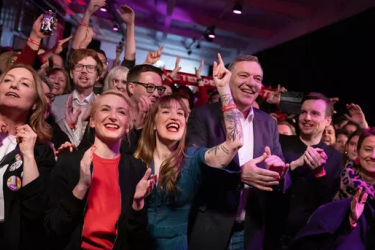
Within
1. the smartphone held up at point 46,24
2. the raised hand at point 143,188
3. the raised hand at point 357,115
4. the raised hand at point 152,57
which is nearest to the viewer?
the raised hand at point 143,188

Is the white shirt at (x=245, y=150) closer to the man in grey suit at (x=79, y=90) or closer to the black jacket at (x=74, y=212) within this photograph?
the black jacket at (x=74, y=212)

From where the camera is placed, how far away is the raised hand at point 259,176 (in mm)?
1949

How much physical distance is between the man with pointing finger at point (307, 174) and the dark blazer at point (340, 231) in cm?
24

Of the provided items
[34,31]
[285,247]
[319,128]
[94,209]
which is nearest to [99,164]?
[94,209]

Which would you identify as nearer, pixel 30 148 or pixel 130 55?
pixel 30 148

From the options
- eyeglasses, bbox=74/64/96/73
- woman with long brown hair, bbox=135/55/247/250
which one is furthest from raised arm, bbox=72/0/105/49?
woman with long brown hair, bbox=135/55/247/250

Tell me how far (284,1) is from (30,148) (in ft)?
25.5

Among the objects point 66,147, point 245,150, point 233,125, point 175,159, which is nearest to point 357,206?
point 245,150

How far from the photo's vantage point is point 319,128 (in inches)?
119

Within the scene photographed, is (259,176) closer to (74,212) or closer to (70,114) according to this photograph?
(74,212)

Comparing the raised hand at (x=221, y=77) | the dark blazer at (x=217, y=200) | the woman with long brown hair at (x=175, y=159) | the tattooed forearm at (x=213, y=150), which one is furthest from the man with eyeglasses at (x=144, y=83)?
the tattooed forearm at (x=213, y=150)

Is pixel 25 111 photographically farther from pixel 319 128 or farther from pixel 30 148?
pixel 319 128

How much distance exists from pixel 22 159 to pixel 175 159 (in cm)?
78

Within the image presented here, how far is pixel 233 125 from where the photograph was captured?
1.88m
